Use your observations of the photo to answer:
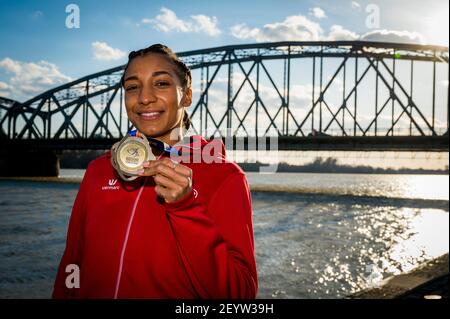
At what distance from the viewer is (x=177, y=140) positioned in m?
2.81

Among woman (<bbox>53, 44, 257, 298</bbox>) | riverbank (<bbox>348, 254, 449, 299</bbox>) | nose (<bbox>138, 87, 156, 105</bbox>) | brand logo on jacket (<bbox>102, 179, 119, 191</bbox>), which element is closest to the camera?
woman (<bbox>53, 44, 257, 298</bbox>)

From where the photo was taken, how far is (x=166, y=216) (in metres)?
2.49

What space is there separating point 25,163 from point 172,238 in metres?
92.7

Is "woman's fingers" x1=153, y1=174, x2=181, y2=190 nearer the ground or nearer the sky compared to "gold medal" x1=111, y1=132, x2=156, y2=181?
nearer the ground

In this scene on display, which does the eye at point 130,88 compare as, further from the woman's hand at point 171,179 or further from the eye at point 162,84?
the woman's hand at point 171,179

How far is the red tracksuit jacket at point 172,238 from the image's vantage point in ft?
7.38

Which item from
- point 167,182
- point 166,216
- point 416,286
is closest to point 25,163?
point 416,286

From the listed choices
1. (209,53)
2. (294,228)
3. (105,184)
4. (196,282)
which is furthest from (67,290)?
(209,53)

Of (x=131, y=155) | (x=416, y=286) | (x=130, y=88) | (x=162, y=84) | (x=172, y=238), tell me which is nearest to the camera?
(x=131, y=155)

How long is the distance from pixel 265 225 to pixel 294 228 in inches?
82.5

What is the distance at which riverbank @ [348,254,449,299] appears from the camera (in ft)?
29.0

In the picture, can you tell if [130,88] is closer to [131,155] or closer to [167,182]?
[131,155]

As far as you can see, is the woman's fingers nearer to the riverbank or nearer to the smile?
the smile

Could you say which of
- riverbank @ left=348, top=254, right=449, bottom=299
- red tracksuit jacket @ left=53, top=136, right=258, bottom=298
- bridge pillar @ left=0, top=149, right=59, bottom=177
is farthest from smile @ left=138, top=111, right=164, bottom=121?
bridge pillar @ left=0, top=149, right=59, bottom=177
